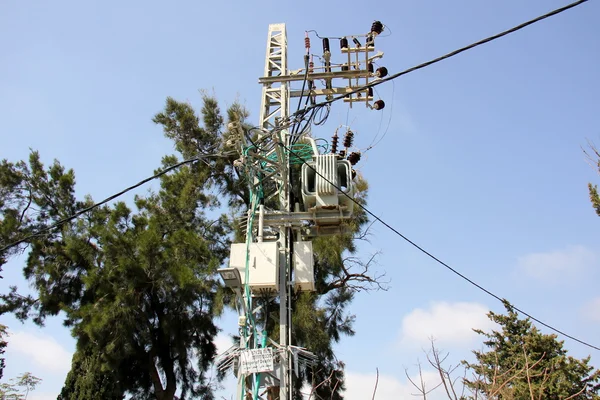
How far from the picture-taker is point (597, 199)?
921cm

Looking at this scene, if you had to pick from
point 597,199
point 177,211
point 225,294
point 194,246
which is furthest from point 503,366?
point 177,211

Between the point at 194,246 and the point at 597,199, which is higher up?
the point at 194,246

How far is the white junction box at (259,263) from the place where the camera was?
5.90m

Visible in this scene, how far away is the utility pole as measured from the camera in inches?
225

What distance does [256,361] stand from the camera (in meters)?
5.51

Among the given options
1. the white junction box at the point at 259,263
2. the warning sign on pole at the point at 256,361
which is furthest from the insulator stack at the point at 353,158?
the warning sign on pole at the point at 256,361

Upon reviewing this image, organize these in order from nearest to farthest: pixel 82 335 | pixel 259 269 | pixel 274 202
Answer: pixel 259 269 → pixel 274 202 → pixel 82 335

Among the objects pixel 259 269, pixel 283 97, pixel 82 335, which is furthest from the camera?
pixel 82 335

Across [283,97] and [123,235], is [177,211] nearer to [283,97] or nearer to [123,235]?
[123,235]

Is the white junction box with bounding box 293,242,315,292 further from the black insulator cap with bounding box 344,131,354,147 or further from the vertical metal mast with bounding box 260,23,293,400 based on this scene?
the black insulator cap with bounding box 344,131,354,147

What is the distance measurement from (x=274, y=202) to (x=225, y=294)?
3.34 m

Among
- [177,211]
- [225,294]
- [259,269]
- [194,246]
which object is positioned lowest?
[259,269]

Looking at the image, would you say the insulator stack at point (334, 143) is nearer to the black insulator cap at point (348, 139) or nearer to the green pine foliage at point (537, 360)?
the black insulator cap at point (348, 139)

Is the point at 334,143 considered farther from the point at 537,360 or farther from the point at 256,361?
the point at 537,360
